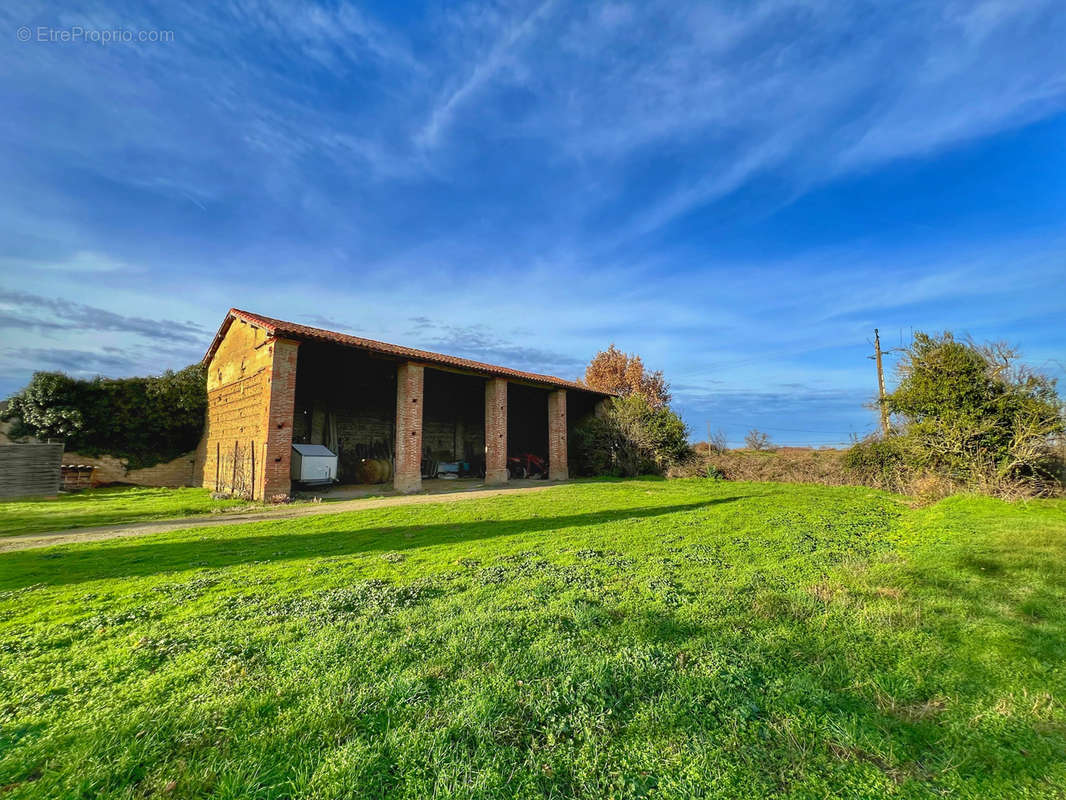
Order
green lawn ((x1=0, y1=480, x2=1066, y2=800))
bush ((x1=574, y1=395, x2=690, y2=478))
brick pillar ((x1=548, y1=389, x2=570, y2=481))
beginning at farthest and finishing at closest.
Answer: brick pillar ((x1=548, y1=389, x2=570, y2=481)) → bush ((x1=574, y1=395, x2=690, y2=478)) → green lawn ((x1=0, y1=480, x2=1066, y2=800))

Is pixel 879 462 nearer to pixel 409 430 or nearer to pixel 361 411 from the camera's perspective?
pixel 409 430

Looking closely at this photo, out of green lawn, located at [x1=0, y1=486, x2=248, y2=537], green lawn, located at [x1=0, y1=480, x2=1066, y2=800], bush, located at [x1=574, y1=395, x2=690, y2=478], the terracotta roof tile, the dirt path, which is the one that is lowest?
green lawn, located at [x1=0, y1=486, x2=248, y2=537]

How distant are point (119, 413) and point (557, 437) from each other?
17885mm

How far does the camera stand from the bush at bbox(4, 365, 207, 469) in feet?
54.3

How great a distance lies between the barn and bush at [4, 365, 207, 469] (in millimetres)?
1119

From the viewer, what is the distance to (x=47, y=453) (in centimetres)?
1364

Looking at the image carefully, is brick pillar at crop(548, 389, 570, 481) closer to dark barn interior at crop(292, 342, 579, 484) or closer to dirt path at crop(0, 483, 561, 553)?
dark barn interior at crop(292, 342, 579, 484)

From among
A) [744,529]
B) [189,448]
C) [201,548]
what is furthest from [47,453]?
[744,529]

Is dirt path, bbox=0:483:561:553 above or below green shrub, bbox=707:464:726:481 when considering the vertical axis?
below

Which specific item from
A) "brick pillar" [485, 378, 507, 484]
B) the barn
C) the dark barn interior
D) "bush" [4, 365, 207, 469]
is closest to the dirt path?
the barn

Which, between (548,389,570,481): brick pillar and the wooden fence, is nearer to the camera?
the wooden fence

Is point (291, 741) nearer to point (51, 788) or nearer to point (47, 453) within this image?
point (51, 788)

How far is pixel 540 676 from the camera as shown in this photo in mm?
2385

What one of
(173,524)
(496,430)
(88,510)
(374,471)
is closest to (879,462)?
(496,430)
